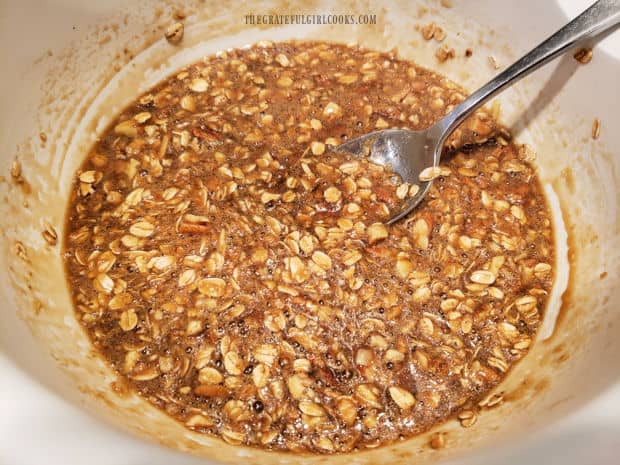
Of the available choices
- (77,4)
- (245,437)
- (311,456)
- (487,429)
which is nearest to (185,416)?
(245,437)

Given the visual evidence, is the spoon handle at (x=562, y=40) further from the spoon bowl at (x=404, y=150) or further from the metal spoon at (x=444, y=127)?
the spoon bowl at (x=404, y=150)

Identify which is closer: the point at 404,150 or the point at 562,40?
the point at 562,40

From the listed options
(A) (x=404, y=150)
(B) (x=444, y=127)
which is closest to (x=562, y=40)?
(B) (x=444, y=127)

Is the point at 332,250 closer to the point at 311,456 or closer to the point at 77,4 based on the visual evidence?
the point at 311,456

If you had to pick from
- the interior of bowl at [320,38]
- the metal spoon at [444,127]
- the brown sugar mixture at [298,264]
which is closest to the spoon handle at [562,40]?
the metal spoon at [444,127]

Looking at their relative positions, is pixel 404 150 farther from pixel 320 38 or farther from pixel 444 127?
pixel 320 38

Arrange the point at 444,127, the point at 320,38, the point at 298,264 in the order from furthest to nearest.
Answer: the point at 320,38, the point at 444,127, the point at 298,264
